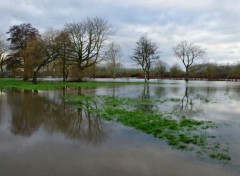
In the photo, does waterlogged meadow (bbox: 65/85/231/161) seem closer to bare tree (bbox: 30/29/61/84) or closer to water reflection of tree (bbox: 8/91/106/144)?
water reflection of tree (bbox: 8/91/106/144)

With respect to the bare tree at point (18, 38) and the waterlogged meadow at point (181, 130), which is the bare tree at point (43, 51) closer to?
the bare tree at point (18, 38)

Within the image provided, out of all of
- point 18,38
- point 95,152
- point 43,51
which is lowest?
point 95,152

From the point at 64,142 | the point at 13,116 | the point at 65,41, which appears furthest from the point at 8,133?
the point at 65,41

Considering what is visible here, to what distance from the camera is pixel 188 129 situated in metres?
10.3

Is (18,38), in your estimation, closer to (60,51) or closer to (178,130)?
(60,51)

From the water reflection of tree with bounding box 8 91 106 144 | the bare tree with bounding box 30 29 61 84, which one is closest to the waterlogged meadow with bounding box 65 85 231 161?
the water reflection of tree with bounding box 8 91 106 144

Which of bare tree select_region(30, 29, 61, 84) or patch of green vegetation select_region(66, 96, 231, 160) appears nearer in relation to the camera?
patch of green vegetation select_region(66, 96, 231, 160)

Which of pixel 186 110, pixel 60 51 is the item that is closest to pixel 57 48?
pixel 60 51

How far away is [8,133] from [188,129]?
6.47m

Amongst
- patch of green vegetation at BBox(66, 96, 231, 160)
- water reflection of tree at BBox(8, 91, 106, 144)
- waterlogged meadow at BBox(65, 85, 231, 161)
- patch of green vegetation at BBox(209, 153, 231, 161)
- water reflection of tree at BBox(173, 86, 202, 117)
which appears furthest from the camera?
water reflection of tree at BBox(173, 86, 202, 117)

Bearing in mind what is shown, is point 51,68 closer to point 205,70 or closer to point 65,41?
point 65,41

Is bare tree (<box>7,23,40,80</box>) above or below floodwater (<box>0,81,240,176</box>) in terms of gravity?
above

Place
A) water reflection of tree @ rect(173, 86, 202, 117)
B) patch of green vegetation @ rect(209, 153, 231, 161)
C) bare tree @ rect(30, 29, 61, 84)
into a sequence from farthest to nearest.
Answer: bare tree @ rect(30, 29, 61, 84) → water reflection of tree @ rect(173, 86, 202, 117) → patch of green vegetation @ rect(209, 153, 231, 161)

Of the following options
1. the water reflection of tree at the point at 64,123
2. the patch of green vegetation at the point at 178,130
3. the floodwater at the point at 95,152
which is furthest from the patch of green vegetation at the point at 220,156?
the water reflection of tree at the point at 64,123
